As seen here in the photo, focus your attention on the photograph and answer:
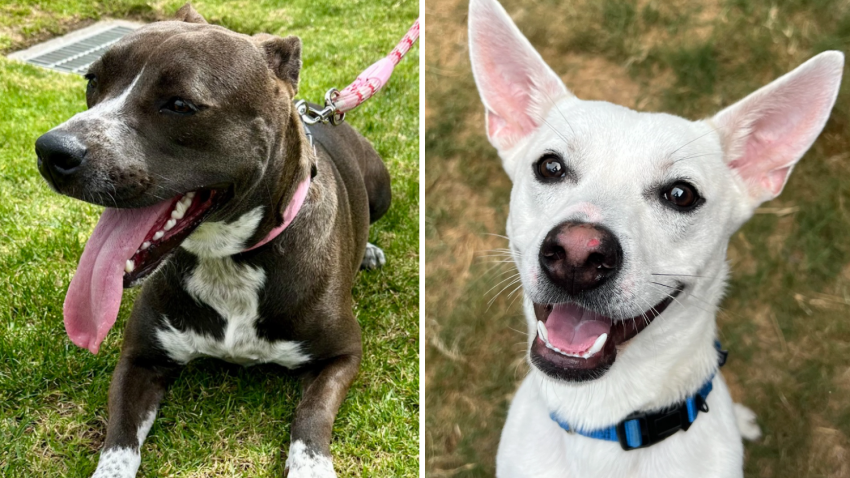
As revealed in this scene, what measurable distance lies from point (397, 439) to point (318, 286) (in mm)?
843

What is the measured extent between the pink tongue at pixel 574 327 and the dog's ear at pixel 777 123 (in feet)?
2.55

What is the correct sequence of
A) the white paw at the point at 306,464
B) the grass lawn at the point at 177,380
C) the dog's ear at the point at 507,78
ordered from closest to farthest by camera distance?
the dog's ear at the point at 507,78
the white paw at the point at 306,464
the grass lawn at the point at 177,380

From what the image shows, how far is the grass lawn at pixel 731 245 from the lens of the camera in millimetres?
3988

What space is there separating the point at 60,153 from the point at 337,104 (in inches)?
63.8

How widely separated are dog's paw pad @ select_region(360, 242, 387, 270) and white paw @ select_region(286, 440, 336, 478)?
5.43 ft

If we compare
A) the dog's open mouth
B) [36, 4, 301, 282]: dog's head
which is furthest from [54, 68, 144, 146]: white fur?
the dog's open mouth

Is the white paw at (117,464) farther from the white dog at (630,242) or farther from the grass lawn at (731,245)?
the white dog at (630,242)

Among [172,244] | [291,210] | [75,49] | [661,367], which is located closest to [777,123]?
[661,367]

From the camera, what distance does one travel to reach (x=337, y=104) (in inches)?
157

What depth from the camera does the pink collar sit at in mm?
3262

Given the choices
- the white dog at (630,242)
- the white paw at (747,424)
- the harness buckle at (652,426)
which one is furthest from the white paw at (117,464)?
the white paw at (747,424)

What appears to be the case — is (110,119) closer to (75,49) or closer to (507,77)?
(507,77)

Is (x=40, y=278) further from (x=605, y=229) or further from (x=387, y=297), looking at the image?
(x=605, y=229)

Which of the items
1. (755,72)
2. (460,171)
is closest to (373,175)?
(460,171)
